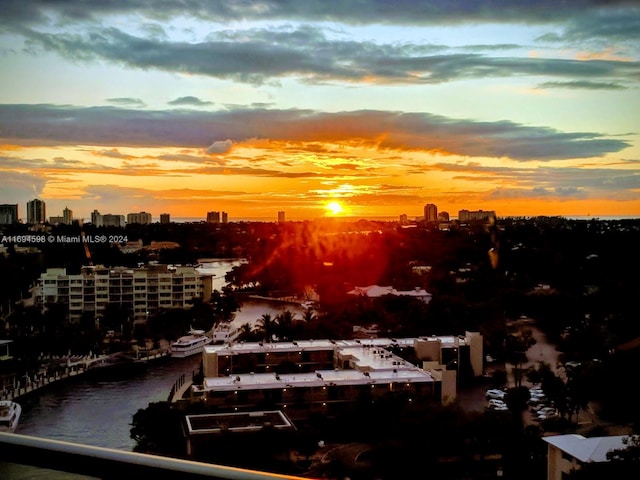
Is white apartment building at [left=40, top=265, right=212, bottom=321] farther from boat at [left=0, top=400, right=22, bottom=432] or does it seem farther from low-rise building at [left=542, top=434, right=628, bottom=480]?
low-rise building at [left=542, top=434, right=628, bottom=480]

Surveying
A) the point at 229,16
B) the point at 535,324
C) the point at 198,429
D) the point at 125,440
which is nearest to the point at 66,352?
the point at 125,440

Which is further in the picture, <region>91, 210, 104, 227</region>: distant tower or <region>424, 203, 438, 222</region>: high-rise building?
<region>91, 210, 104, 227</region>: distant tower

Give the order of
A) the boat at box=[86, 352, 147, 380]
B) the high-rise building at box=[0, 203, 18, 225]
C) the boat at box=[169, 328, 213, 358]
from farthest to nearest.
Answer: the high-rise building at box=[0, 203, 18, 225] → the boat at box=[169, 328, 213, 358] → the boat at box=[86, 352, 147, 380]

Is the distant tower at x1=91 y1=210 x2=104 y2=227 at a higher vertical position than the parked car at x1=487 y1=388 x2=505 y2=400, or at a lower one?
higher

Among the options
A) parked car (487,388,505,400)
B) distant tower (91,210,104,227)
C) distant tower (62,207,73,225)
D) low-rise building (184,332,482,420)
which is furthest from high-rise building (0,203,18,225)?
parked car (487,388,505,400)

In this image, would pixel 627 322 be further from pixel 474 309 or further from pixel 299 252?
pixel 299 252

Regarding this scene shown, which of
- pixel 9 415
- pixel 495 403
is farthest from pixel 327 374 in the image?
pixel 9 415

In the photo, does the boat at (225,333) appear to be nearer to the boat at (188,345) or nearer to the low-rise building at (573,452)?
the boat at (188,345)

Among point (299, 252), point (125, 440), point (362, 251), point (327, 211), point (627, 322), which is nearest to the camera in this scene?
point (125, 440)
